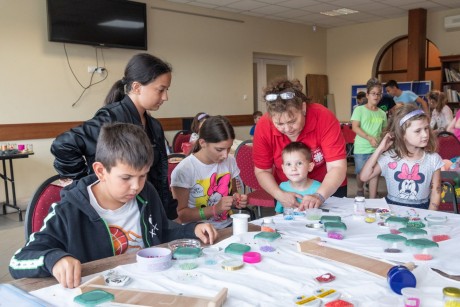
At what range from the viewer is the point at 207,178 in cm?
229

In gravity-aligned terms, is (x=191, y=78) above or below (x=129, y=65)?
above

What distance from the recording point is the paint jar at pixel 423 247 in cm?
136

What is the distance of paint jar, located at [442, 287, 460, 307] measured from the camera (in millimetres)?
990

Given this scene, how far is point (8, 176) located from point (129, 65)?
4221mm

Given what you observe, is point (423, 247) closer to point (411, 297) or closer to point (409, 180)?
point (411, 297)

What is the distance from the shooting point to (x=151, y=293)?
105cm

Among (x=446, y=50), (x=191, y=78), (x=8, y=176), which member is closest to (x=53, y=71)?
(x=8, y=176)

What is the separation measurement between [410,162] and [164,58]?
510 cm

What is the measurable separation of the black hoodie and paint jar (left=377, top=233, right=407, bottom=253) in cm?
65

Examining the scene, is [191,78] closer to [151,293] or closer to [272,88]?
[272,88]

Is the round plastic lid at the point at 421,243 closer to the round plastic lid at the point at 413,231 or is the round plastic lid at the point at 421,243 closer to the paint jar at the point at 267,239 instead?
the round plastic lid at the point at 413,231

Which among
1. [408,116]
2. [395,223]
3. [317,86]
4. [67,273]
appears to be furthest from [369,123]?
[317,86]

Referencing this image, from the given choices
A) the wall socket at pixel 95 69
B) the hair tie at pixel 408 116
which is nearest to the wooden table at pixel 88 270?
the hair tie at pixel 408 116

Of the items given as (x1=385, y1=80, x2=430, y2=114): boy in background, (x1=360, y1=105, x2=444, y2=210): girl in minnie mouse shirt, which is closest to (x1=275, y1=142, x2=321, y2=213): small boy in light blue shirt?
(x1=360, y1=105, x2=444, y2=210): girl in minnie mouse shirt
